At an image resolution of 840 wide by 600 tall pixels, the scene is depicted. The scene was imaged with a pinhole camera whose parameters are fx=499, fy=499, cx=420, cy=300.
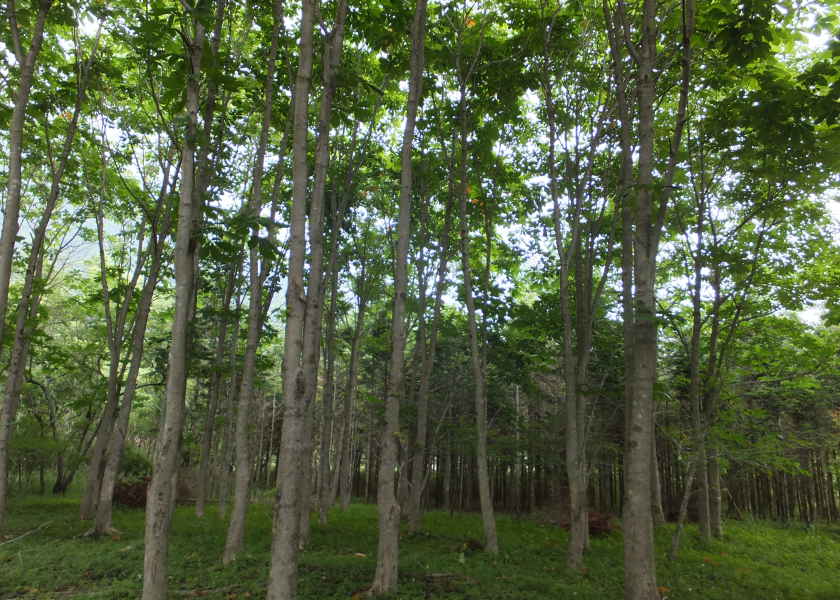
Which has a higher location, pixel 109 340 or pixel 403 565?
pixel 109 340

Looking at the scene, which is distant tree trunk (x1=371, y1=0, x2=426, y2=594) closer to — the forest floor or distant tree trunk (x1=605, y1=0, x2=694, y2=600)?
the forest floor

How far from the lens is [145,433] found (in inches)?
1495

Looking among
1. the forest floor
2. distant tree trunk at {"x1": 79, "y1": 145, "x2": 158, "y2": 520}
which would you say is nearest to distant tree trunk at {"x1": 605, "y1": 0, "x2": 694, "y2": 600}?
the forest floor

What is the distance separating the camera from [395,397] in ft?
26.2

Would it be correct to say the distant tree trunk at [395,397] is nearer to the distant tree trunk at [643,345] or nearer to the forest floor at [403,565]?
the forest floor at [403,565]

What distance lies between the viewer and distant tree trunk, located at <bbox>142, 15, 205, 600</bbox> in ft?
16.8

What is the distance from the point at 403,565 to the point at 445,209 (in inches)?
365

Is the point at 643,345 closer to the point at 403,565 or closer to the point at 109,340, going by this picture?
the point at 403,565

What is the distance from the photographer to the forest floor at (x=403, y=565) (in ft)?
25.7

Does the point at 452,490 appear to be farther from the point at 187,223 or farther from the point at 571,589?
the point at 187,223

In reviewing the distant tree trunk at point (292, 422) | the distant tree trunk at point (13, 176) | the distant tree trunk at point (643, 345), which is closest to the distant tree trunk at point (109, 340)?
the distant tree trunk at point (13, 176)

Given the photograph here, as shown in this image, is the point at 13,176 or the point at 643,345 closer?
the point at 13,176

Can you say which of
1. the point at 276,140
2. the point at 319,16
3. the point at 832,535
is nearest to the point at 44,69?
the point at 276,140

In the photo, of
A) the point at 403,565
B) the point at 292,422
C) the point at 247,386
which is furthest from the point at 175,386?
the point at 403,565
